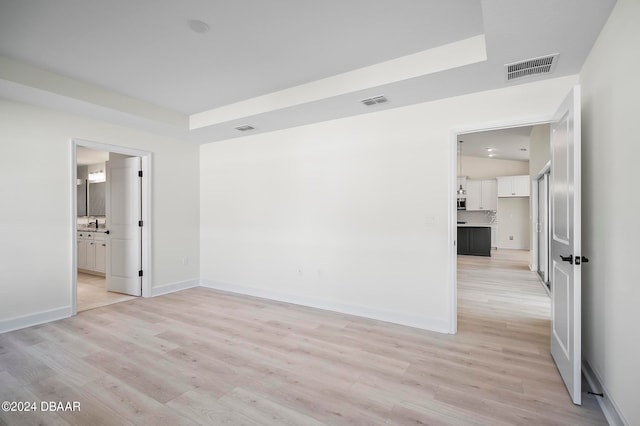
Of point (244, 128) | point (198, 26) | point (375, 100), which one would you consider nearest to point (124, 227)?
point (244, 128)

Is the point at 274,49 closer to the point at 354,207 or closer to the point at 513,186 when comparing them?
the point at 354,207

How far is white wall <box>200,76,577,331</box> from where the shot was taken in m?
3.37

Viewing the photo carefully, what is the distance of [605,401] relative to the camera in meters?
2.00

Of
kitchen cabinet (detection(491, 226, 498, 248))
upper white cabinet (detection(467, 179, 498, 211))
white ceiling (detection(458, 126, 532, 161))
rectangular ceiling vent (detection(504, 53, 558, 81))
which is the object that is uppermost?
white ceiling (detection(458, 126, 532, 161))

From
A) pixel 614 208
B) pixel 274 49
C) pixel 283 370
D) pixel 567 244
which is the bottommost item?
pixel 283 370

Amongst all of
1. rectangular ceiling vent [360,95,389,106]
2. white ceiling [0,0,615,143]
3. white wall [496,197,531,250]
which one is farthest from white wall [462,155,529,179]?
white ceiling [0,0,615,143]

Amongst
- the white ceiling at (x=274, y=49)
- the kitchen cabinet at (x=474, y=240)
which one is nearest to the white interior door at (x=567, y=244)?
the white ceiling at (x=274, y=49)

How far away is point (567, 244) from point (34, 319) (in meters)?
5.45

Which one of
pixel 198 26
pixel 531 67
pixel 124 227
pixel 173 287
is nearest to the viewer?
pixel 198 26

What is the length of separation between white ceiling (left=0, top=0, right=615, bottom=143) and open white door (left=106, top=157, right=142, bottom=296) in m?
1.16

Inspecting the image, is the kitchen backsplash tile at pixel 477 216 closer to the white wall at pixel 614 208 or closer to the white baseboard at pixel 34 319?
the white wall at pixel 614 208

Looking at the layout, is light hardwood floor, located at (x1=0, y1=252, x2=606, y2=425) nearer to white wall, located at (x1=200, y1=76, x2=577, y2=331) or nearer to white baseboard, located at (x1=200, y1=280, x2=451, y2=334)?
white baseboard, located at (x1=200, y1=280, x2=451, y2=334)

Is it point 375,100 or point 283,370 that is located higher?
point 375,100

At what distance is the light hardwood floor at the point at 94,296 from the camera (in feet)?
14.4
